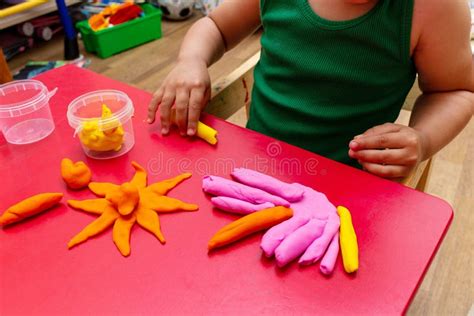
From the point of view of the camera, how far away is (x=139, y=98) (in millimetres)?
668

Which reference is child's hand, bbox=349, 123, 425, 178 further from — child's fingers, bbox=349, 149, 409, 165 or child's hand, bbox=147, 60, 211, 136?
child's hand, bbox=147, 60, 211, 136

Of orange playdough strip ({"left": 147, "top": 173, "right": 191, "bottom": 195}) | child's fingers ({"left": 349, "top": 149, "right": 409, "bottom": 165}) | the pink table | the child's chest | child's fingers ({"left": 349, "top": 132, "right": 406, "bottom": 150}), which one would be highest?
the child's chest

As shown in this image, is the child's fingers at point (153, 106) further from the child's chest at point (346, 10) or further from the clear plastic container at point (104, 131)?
the child's chest at point (346, 10)

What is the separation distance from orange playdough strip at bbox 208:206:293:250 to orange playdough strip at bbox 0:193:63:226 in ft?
0.63

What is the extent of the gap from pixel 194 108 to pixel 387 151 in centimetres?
27

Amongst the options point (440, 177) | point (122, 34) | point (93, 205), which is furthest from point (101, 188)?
point (122, 34)

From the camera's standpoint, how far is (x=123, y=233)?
0.44 meters

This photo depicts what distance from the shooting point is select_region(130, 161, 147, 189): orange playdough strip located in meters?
0.50

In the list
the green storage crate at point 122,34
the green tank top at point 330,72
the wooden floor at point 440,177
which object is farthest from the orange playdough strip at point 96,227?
the green storage crate at point 122,34

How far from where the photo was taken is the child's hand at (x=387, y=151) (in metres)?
0.52

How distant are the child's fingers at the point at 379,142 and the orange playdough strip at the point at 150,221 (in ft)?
0.85

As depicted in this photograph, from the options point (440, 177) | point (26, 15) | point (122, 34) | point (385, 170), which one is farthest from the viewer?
point (122, 34)

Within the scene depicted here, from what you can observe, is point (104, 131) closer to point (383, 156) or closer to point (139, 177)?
point (139, 177)

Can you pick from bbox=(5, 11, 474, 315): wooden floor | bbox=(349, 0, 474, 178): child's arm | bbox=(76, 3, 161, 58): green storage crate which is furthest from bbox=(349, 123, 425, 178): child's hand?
bbox=(76, 3, 161, 58): green storage crate
